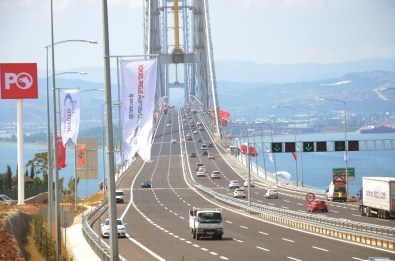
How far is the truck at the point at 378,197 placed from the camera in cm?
6557

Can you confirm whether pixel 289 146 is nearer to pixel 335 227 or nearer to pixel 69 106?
pixel 335 227

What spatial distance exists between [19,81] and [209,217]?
98.3 feet

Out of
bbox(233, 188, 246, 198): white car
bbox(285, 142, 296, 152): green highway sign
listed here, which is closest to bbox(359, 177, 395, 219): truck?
bbox(233, 188, 246, 198): white car

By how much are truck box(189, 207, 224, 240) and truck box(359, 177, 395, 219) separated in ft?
49.1

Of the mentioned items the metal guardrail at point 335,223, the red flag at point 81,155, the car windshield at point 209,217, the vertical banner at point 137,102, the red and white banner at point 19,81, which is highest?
the red and white banner at point 19,81

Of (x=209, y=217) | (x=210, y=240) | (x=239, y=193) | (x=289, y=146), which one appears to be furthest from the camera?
(x=289, y=146)

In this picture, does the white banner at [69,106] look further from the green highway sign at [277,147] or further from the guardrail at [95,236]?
the green highway sign at [277,147]

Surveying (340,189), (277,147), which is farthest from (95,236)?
(277,147)

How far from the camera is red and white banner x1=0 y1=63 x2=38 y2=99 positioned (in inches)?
3007

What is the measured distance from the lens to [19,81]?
7919 centimetres

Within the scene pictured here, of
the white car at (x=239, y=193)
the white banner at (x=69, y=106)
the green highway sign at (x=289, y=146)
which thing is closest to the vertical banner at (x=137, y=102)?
the white banner at (x=69, y=106)

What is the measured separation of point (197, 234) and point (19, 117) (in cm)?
3316

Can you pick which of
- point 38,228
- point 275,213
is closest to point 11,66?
point 275,213

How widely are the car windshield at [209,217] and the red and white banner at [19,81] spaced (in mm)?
26599
